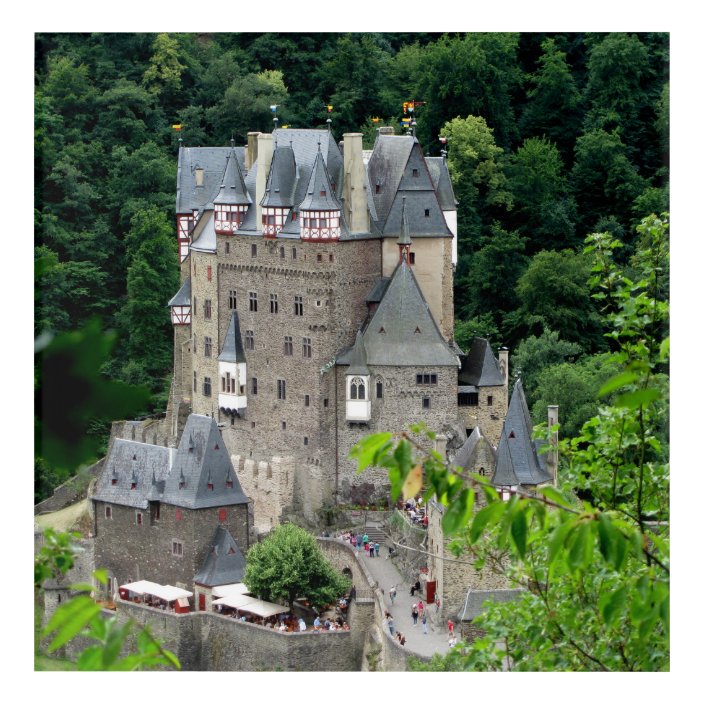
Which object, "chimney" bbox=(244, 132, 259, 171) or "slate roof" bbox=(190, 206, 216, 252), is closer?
"slate roof" bbox=(190, 206, 216, 252)

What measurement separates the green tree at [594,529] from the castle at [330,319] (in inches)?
857

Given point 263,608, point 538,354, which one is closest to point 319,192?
point 263,608

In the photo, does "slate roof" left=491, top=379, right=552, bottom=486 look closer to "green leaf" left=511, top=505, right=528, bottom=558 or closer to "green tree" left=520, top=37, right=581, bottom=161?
"green tree" left=520, top=37, right=581, bottom=161

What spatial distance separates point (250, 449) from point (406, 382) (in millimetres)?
4301

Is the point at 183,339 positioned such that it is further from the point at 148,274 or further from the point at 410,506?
the point at 410,506

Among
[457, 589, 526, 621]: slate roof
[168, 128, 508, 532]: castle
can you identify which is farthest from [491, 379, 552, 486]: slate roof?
[457, 589, 526, 621]: slate roof

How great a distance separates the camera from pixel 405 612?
41875 millimetres

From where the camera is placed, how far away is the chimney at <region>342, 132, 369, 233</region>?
4675 cm

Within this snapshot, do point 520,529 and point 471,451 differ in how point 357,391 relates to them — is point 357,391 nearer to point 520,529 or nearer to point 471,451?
point 471,451

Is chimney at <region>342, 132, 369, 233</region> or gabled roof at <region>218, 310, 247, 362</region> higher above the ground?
chimney at <region>342, 132, 369, 233</region>

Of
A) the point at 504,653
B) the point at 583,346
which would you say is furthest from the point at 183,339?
the point at 504,653

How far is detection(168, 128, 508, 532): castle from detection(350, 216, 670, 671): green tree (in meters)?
21.8

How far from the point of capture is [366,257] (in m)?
47.3

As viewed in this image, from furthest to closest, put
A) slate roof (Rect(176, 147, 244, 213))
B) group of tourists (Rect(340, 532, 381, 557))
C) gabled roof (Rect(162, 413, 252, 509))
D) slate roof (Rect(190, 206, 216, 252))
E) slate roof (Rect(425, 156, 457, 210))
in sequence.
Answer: slate roof (Rect(176, 147, 244, 213)) < slate roof (Rect(425, 156, 457, 210)) < slate roof (Rect(190, 206, 216, 252)) < group of tourists (Rect(340, 532, 381, 557)) < gabled roof (Rect(162, 413, 252, 509))
